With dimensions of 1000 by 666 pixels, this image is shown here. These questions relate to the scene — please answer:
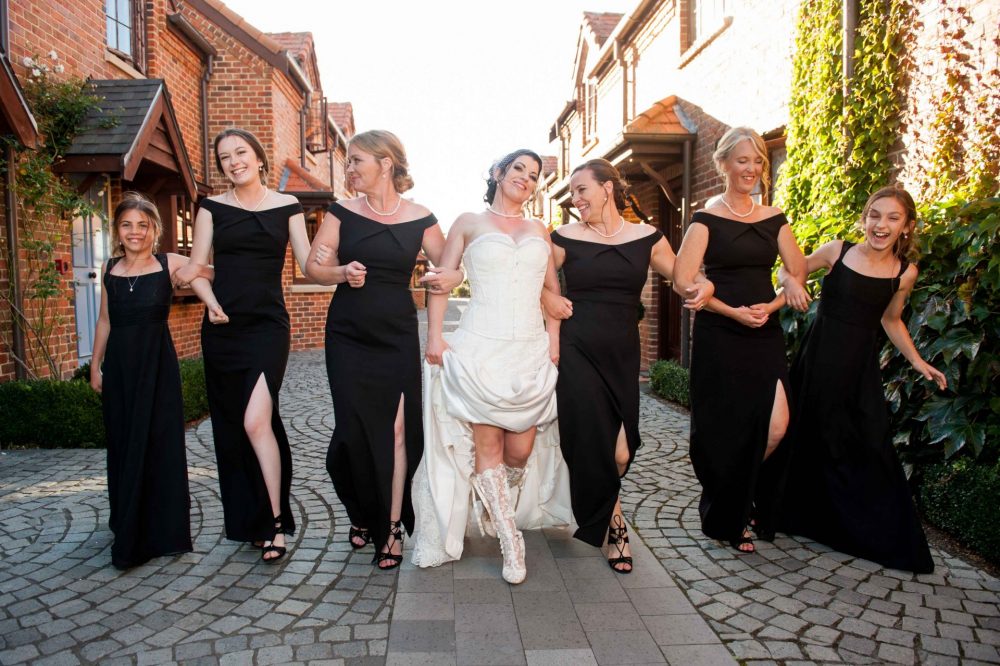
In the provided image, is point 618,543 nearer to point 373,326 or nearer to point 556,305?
point 556,305

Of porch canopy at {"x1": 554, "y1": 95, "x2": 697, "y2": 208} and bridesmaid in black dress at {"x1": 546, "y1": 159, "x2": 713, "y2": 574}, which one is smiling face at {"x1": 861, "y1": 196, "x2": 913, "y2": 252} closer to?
bridesmaid in black dress at {"x1": 546, "y1": 159, "x2": 713, "y2": 574}

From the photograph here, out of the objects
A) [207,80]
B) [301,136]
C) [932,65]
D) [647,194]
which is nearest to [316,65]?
[301,136]

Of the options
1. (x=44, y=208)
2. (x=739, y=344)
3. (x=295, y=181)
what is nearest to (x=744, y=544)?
(x=739, y=344)

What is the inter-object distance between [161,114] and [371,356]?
704 cm

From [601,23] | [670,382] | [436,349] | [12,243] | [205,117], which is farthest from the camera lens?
[601,23]

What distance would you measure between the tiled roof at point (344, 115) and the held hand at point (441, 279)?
25614mm

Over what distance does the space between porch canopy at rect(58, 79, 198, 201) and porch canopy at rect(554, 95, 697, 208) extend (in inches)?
228

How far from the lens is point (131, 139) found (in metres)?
8.10

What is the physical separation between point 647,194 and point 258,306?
9190mm

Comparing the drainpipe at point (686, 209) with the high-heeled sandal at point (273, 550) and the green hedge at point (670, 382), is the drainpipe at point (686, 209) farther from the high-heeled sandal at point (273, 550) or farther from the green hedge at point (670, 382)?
the high-heeled sandal at point (273, 550)

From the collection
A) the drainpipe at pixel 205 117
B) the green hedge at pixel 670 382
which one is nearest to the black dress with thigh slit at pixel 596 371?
the green hedge at pixel 670 382

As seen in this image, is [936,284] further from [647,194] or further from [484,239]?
[647,194]

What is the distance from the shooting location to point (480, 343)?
3619mm

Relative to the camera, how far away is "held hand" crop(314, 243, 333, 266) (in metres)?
3.67
